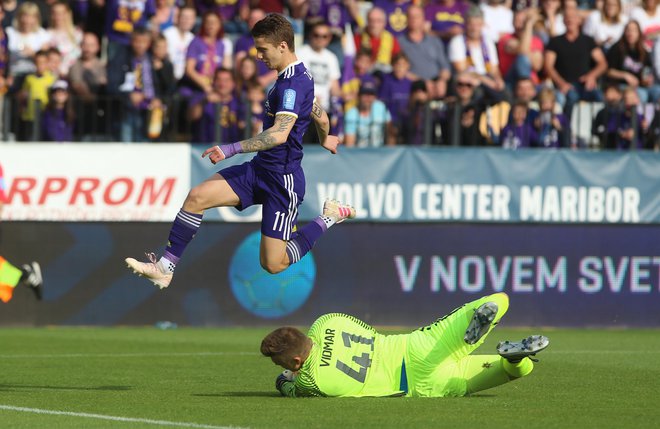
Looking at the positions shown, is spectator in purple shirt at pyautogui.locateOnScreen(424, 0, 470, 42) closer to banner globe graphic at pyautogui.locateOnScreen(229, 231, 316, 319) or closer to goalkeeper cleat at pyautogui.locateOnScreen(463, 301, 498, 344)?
banner globe graphic at pyautogui.locateOnScreen(229, 231, 316, 319)

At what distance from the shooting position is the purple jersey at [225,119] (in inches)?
731

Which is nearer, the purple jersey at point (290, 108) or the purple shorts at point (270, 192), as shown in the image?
the purple jersey at point (290, 108)

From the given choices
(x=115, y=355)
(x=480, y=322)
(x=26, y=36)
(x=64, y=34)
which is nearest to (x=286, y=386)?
(x=480, y=322)

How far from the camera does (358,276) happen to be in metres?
19.0

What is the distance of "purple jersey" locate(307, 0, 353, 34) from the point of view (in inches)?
805

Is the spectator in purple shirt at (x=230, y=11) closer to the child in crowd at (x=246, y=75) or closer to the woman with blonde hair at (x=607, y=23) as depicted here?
the child in crowd at (x=246, y=75)

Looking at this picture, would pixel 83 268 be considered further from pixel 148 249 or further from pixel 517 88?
pixel 517 88

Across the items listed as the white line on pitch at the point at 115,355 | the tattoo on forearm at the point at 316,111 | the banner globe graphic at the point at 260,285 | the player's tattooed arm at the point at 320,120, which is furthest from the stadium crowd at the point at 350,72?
the tattoo on forearm at the point at 316,111

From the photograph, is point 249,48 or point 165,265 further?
→ point 249,48

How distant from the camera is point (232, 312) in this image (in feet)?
61.4

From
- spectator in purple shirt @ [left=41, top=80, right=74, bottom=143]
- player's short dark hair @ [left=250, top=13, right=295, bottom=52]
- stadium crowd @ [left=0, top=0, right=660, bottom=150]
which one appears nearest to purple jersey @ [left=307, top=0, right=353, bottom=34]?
stadium crowd @ [left=0, top=0, right=660, bottom=150]

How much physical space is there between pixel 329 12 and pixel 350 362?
38.7ft

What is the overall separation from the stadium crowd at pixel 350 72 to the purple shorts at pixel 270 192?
7.41 m

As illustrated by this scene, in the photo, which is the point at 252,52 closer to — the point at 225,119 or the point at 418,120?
the point at 225,119
